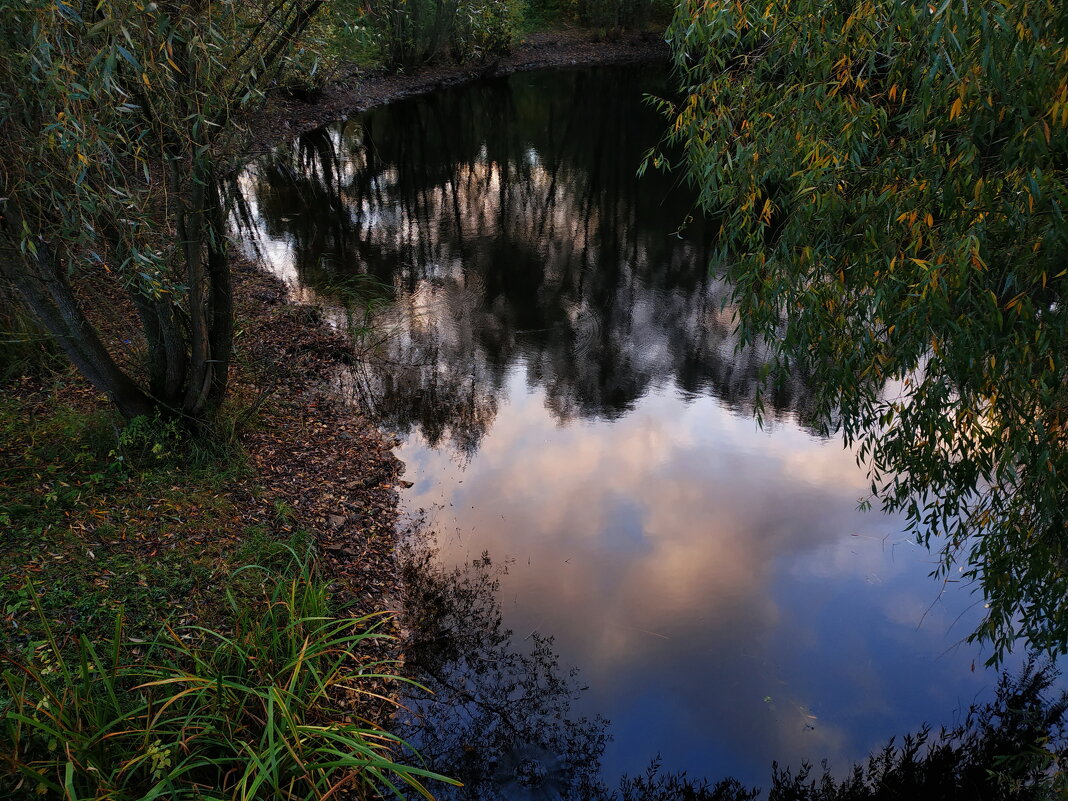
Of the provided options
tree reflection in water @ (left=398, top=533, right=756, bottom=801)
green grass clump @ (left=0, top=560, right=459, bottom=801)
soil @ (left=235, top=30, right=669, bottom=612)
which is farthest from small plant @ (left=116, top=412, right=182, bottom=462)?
tree reflection in water @ (left=398, top=533, right=756, bottom=801)

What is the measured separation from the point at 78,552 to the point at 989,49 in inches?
232

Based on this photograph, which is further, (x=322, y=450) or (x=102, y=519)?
(x=322, y=450)

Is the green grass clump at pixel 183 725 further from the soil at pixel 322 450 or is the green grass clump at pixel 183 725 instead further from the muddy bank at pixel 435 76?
the muddy bank at pixel 435 76

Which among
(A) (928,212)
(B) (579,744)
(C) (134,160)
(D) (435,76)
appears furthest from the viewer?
(D) (435,76)

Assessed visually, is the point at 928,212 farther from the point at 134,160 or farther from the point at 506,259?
the point at 506,259

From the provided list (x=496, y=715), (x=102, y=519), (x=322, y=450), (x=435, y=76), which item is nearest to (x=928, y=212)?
(x=496, y=715)

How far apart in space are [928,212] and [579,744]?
4.06 meters

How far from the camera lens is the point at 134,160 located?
5.56 meters

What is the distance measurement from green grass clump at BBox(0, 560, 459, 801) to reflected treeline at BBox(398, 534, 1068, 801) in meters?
0.62

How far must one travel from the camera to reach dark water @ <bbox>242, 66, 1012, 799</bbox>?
226 inches

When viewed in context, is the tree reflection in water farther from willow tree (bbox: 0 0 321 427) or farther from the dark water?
willow tree (bbox: 0 0 321 427)

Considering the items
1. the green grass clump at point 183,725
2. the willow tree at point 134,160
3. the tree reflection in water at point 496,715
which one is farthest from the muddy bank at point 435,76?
the green grass clump at point 183,725

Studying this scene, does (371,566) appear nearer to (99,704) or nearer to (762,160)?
(99,704)

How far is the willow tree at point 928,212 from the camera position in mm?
3578
